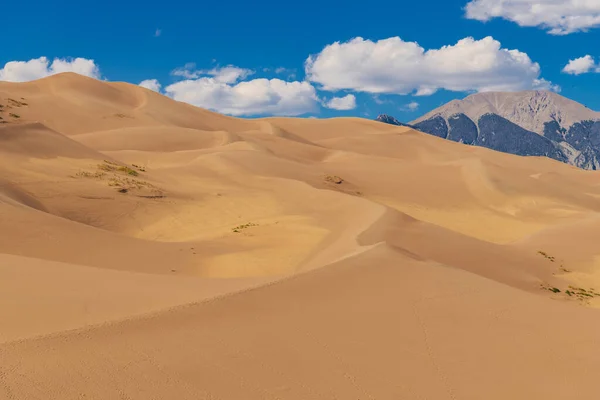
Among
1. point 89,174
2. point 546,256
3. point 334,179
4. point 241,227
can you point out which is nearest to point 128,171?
point 89,174

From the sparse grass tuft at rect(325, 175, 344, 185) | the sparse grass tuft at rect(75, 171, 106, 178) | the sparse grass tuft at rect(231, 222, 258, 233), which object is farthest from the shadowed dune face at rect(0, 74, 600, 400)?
the sparse grass tuft at rect(325, 175, 344, 185)

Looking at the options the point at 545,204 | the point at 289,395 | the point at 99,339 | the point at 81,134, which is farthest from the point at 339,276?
the point at 81,134

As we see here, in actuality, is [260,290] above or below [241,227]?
above

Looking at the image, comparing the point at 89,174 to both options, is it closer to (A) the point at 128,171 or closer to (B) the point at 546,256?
(A) the point at 128,171

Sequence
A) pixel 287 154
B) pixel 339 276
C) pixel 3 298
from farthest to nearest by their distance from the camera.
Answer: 1. pixel 287 154
2. pixel 339 276
3. pixel 3 298

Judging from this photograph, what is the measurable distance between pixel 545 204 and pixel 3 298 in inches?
1491

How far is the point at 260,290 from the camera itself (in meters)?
8.02

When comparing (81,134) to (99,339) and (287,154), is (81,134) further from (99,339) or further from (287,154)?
(99,339)

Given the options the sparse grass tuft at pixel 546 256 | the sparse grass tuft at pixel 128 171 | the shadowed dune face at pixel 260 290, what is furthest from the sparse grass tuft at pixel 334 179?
the sparse grass tuft at pixel 546 256

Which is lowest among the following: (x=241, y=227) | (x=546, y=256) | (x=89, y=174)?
(x=546, y=256)

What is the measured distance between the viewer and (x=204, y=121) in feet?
223

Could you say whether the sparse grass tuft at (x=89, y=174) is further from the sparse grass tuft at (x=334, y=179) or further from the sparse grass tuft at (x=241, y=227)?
the sparse grass tuft at (x=334, y=179)

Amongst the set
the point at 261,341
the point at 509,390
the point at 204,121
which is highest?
the point at 204,121

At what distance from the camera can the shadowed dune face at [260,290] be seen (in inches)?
225
